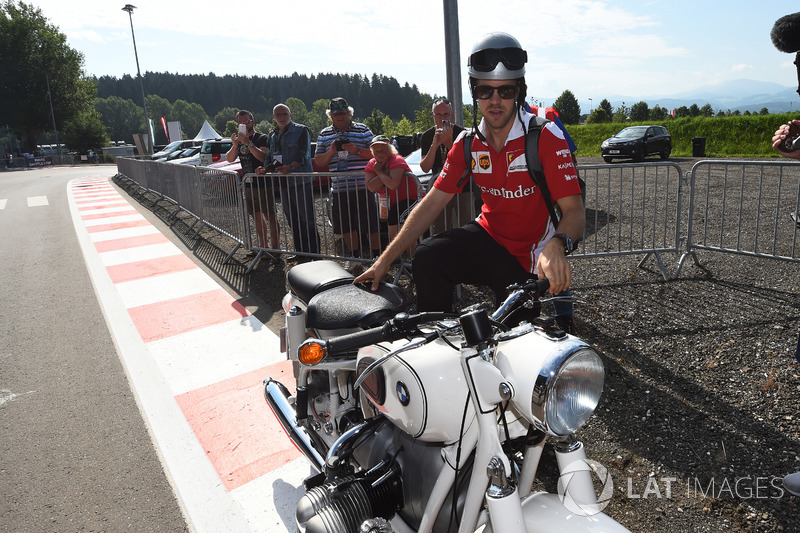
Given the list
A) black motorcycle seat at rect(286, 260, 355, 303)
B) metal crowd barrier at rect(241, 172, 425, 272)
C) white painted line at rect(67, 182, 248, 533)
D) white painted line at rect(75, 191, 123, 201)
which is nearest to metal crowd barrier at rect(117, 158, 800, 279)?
metal crowd barrier at rect(241, 172, 425, 272)

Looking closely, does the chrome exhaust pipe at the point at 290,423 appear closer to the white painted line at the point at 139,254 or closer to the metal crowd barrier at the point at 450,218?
the metal crowd barrier at the point at 450,218

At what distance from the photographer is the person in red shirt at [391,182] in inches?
227

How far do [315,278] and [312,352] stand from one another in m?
1.03

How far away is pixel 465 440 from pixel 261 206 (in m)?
6.38

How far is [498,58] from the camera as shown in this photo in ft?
7.79

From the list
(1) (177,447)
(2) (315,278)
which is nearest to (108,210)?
(1) (177,447)

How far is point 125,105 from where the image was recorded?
133375mm

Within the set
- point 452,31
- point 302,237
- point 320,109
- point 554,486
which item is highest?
point 320,109

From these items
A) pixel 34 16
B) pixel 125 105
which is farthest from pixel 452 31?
pixel 125 105

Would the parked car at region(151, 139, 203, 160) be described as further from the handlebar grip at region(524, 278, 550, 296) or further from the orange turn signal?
the handlebar grip at region(524, 278, 550, 296)

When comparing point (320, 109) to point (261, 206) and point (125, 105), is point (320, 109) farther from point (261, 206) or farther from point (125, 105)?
point (261, 206)

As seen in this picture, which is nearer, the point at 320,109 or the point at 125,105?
the point at 125,105

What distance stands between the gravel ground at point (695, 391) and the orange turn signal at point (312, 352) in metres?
1.70

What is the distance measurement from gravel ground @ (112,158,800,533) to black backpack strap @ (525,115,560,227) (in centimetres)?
138
